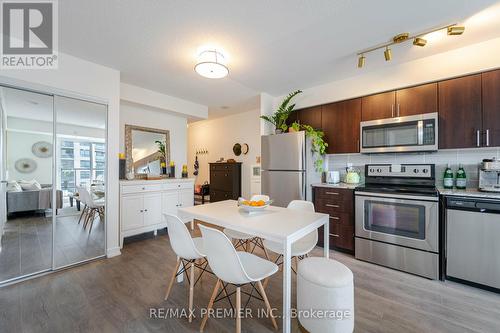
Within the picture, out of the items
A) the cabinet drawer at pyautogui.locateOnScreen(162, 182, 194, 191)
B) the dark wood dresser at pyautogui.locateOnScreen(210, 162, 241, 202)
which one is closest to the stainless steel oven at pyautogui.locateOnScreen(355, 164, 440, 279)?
the dark wood dresser at pyautogui.locateOnScreen(210, 162, 241, 202)

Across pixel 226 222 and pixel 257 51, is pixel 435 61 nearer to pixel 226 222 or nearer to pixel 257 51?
pixel 257 51

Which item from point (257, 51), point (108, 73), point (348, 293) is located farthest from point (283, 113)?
point (348, 293)

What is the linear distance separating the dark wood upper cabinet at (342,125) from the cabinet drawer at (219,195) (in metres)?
2.53

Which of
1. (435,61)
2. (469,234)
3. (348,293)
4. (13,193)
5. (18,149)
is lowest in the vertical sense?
(348,293)

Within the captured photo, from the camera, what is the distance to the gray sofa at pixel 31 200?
2386 mm

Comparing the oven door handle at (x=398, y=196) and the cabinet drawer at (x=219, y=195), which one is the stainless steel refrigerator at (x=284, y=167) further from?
the cabinet drawer at (x=219, y=195)

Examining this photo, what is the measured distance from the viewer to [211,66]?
2.36 meters

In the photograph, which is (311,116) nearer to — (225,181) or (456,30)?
(456,30)

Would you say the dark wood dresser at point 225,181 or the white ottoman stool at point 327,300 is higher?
the dark wood dresser at point 225,181

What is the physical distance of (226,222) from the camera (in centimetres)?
172

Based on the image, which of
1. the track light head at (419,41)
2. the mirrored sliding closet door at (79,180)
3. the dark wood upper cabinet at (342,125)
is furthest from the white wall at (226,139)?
the track light head at (419,41)

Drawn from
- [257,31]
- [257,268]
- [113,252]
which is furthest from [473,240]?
[113,252]

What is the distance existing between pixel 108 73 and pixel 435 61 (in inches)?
166

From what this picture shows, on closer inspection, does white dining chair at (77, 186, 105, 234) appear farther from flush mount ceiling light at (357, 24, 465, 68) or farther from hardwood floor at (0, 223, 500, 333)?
flush mount ceiling light at (357, 24, 465, 68)
